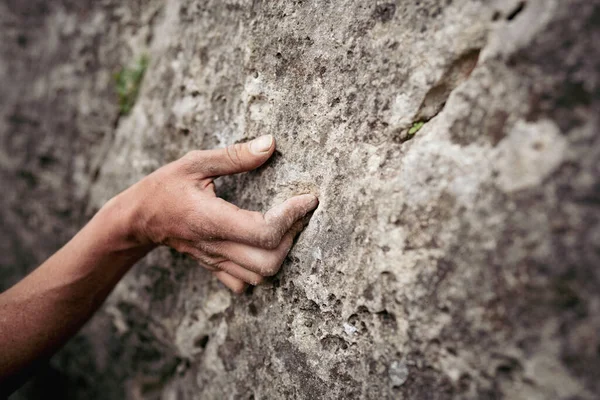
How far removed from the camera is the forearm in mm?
1438

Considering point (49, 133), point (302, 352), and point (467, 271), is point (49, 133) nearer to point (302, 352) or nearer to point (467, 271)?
point (302, 352)

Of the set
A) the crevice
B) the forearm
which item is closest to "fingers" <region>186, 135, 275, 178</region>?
the forearm

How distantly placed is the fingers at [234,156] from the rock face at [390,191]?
5 cm

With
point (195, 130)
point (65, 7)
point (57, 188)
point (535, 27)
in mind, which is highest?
point (65, 7)

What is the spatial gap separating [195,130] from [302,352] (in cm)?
92

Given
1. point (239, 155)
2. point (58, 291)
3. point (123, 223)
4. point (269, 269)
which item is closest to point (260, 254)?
point (269, 269)

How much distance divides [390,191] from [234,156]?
51 cm

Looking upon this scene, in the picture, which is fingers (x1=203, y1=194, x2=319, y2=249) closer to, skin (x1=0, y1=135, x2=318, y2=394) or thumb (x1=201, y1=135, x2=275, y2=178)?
skin (x1=0, y1=135, x2=318, y2=394)

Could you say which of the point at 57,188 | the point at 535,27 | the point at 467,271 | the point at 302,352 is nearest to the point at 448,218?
the point at 467,271

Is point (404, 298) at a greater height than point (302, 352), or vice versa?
point (404, 298)

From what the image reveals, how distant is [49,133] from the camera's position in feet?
8.29

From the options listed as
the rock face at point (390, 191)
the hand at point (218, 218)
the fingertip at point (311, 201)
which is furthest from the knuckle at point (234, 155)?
the fingertip at point (311, 201)

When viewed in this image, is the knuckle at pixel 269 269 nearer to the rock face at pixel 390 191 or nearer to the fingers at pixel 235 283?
the rock face at pixel 390 191

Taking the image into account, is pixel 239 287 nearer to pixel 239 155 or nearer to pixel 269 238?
pixel 269 238
